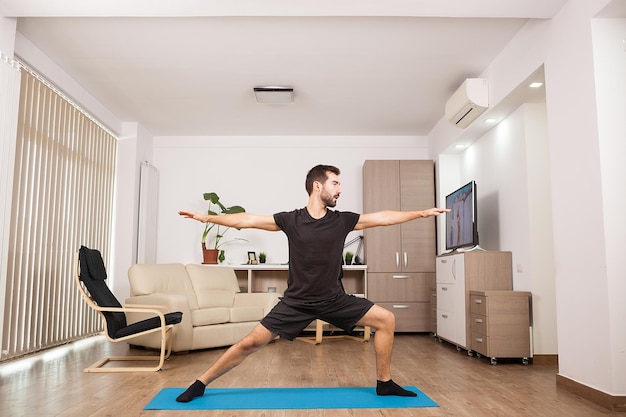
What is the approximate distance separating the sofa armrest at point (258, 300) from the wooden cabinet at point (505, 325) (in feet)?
8.36

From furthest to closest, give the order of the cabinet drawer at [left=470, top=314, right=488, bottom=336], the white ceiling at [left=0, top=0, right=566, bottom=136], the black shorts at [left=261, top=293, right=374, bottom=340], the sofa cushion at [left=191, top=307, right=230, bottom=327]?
1. the sofa cushion at [left=191, top=307, right=230, bottom=327]
2. the cabinet drawer at [left=470, top=314, right=488, bottom=336]
3. the white ceiling at [left=0, top=0, right=566, bottom=136]
4. the black shorts at [left=261, top=293, right=374, bottom=340]

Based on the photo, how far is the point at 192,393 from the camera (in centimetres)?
324

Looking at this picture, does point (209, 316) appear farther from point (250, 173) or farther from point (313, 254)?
point (250, 173)

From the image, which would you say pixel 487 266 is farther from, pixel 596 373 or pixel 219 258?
pixel 219 258

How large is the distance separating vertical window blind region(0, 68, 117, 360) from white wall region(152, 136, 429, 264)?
1460 millimetres

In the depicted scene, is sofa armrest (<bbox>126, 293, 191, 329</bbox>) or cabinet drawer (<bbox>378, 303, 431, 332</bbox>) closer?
sofa armrest (<bbox>126, 293, 191, 329</bbox>)

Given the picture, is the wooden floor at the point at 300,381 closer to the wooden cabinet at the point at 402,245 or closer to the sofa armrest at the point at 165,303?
the sofa armrest at the point at 165,303

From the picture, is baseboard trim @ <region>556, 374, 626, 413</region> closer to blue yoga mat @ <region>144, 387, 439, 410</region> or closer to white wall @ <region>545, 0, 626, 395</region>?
white wall @ <region>545, 0, 626, 395</region>

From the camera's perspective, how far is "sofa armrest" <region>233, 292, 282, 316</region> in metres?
6.49

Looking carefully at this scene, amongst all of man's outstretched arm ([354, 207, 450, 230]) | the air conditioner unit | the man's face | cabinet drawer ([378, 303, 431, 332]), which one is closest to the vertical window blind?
the man's face

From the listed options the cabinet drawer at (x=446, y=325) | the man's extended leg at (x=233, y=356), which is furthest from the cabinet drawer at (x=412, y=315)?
the man's extended leg at (x=233, y=356)

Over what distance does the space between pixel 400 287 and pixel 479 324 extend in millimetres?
2245

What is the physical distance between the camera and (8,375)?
13.4ft

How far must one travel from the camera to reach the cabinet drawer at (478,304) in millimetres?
4980
